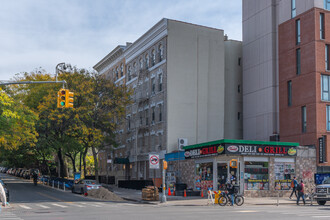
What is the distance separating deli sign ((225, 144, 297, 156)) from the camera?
121 feet

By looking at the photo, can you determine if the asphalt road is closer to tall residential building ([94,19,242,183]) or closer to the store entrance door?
the store entrance door

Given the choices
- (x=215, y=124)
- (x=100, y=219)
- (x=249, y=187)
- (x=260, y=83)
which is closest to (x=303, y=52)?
(x=260, y=83)

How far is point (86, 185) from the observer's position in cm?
4056

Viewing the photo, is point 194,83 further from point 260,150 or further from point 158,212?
point 158,212

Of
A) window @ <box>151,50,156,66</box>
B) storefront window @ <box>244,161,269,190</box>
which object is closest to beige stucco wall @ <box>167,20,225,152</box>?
window @ <box>151,50,156,66</box>

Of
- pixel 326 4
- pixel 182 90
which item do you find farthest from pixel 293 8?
pixel 182 90

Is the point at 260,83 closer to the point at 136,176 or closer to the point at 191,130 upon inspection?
the point at 191,130

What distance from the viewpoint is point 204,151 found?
39.6 meters

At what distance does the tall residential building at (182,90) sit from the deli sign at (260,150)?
1166 cm

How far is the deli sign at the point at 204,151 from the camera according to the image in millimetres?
37072

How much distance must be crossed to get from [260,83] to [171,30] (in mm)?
11813

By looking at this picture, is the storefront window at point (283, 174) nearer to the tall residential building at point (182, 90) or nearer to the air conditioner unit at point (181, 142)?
the air conditioner unit at point (181, 142)

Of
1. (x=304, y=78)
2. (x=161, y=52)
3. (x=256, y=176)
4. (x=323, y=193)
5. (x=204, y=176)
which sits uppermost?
(x=161, y=52)

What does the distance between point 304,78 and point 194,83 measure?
38.1ft
